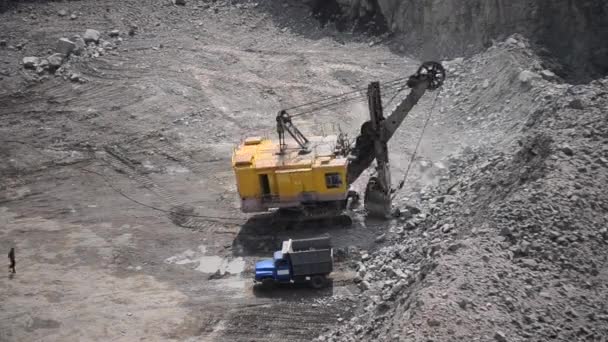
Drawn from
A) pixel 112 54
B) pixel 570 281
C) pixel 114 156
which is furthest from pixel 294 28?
pixel 570 281

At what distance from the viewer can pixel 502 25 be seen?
88.6 ft

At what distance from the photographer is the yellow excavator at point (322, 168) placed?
19.7m

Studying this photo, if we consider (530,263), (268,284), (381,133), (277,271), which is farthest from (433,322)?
(381,133)

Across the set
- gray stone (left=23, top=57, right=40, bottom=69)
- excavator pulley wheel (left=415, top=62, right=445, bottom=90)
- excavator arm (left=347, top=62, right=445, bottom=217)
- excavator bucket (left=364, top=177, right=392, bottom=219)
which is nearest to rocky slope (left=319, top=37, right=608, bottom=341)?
excavator bucket (left=364, top=177, right=392, bottom=219)

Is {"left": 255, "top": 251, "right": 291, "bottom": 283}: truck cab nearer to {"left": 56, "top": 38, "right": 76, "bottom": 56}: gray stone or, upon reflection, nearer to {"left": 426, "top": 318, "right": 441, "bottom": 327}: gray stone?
{"left": 426, "top": 318, "right": 441, "bottom": 327}: gray stone

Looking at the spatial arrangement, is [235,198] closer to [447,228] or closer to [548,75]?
[447,228]

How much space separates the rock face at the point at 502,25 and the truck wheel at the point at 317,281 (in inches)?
467

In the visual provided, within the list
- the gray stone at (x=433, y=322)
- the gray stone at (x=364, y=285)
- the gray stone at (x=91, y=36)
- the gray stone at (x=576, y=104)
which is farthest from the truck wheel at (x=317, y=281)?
the gray stone at (x=91, y=36)

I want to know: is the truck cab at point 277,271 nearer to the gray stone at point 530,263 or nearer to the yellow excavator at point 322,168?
the yellow excavator at point 322,168

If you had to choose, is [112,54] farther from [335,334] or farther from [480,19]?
[335,334]

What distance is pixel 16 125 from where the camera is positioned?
28.8 meters

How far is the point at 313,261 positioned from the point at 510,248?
483cm

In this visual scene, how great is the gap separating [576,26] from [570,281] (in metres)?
14.2

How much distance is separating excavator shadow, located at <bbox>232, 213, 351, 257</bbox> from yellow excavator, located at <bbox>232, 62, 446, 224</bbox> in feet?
1.50
